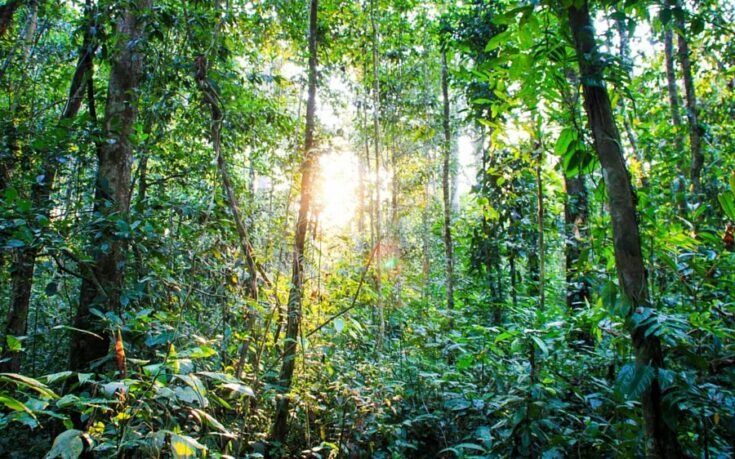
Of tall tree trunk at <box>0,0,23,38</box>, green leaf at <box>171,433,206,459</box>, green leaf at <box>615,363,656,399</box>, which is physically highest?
tall tree trunk at <box>0,0,23,38</box>

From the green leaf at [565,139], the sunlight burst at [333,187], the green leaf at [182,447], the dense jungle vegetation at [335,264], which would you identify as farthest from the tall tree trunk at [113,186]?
the green leaf at [565,139]

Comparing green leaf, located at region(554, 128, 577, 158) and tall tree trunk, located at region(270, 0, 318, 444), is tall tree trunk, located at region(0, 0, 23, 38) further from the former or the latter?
green leaf, located at region(554, 128, 577, 158)

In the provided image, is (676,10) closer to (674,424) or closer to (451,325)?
(674,424)

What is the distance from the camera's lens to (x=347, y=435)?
11.0ft

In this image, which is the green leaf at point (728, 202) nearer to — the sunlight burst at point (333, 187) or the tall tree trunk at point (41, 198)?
the sunlight burst at point (333, 187)

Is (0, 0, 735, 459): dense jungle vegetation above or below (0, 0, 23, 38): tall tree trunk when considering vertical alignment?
below

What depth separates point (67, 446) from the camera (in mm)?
1337

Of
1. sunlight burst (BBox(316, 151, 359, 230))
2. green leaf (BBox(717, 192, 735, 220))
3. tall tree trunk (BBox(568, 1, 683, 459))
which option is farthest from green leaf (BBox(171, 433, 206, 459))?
sunlight burst (BBox(316, 151, 359, 230))

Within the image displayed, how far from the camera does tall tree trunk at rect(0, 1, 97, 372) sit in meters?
2.95

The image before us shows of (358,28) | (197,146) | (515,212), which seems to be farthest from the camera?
(515,212)

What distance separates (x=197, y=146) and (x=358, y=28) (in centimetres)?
242

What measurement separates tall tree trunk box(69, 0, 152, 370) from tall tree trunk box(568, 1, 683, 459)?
9.15 ft

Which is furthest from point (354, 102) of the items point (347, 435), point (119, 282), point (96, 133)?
point (347, 435)

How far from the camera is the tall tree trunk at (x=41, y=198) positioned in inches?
116
